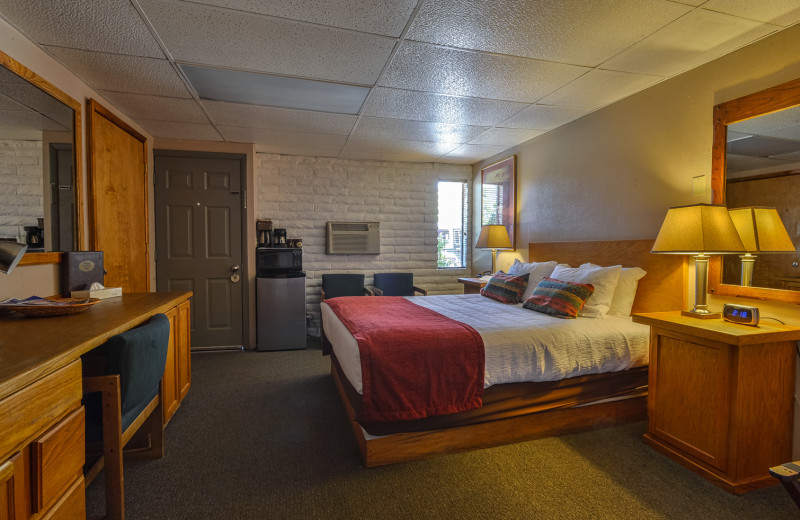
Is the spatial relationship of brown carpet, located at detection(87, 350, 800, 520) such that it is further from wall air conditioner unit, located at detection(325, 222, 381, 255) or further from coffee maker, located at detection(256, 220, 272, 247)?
wall air conditioner unit, located at detection(325, 222, 381, 255)

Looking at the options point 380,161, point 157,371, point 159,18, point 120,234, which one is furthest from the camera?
point 380,161

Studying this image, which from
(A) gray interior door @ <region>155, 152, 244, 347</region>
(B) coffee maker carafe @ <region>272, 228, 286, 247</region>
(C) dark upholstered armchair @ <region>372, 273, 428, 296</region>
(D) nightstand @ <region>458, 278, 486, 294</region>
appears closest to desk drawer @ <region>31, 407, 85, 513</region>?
(A) gray interior door @ <region>155, 152, 244, 347</region>

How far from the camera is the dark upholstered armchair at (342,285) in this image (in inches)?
187

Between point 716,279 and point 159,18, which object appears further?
point 716,279

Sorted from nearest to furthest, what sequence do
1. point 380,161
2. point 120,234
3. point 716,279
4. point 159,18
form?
point 159,18, point 716,279, point 120,234, point 380,161

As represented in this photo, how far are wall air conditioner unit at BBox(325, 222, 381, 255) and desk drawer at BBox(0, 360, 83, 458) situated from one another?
147 inches

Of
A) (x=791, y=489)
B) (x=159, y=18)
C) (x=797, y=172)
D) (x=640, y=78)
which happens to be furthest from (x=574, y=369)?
(x=159, y=18)

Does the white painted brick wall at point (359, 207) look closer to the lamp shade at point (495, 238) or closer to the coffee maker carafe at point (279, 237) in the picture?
the coffee maker carafe at point (279, 237)

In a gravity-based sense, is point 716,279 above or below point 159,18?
below

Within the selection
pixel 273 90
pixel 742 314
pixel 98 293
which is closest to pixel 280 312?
pixel 98 293

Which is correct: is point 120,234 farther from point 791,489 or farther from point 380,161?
point 791,489

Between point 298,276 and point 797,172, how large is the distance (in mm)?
4157

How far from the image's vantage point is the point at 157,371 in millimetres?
1752

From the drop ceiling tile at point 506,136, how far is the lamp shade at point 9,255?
3600 millimetres
